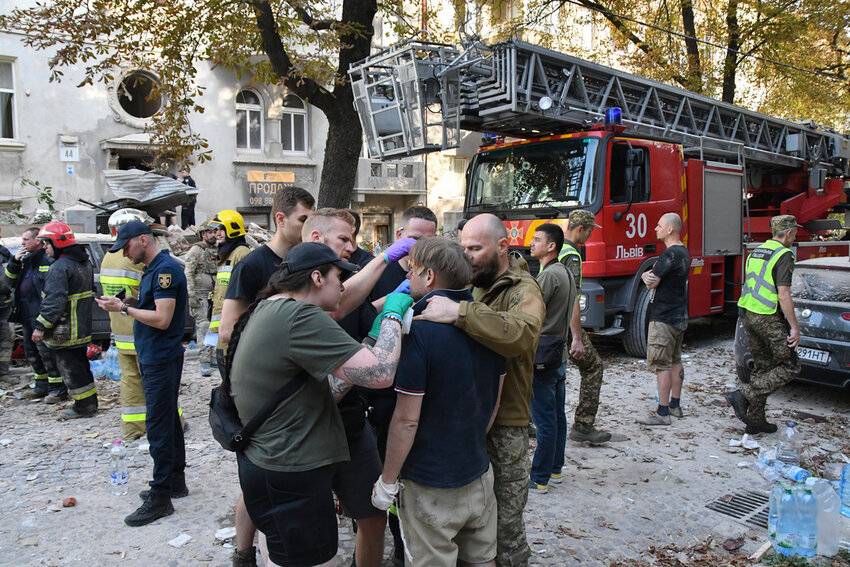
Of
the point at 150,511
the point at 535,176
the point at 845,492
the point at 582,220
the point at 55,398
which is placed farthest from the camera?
the point at 535,176

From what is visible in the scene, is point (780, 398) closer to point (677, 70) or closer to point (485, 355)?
point (485, 355)

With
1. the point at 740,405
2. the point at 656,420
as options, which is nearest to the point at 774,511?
the point at 740,405

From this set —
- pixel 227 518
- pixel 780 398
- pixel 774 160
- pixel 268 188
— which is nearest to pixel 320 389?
pixel 227 518

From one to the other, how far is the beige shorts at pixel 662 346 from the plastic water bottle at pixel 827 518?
7.06 ft

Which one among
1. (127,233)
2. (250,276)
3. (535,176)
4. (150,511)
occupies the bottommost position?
(150,511)

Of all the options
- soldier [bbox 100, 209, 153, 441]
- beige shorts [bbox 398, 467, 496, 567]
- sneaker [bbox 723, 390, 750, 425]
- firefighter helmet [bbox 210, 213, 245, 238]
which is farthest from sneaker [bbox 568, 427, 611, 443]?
soldier [bbox 100, 209, 153, 441]

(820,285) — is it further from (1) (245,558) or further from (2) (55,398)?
(2) (55,398)

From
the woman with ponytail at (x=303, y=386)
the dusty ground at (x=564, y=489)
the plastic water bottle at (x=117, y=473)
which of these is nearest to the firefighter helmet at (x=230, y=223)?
Result: the dusty ground at (x=564, y=489)

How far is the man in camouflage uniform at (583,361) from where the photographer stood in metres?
5.06

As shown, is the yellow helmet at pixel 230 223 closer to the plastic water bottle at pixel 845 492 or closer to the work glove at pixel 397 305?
the work glove at pixel 397 305

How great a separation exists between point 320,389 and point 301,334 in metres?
0.33

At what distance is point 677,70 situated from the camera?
14.8 m

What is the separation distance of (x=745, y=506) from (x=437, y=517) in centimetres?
286

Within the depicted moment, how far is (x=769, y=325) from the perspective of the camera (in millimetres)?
5445
